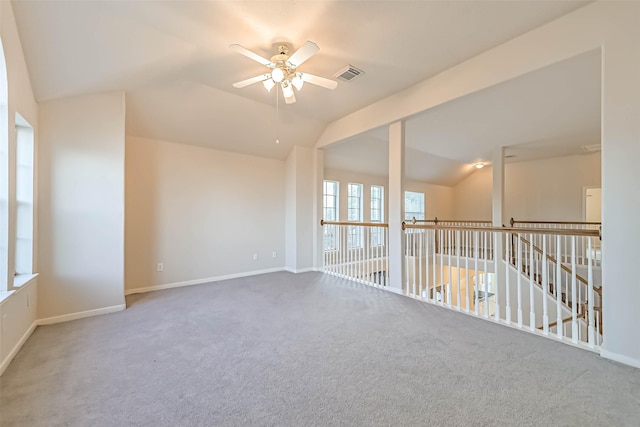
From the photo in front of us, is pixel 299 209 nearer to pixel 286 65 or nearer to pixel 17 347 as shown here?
pixel 286 65

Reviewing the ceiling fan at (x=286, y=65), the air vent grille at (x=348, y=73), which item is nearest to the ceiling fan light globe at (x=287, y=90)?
the ceiling fan at (x=286, y=65)

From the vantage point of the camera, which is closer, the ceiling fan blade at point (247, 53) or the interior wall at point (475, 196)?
the ceiling fan blade at point (247, 53)

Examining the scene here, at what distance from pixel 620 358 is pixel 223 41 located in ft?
14.2

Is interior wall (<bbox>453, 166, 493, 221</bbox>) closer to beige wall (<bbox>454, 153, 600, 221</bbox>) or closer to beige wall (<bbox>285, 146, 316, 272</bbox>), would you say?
beige wall (<bbox>454, 153, 600, 221</bbox>)

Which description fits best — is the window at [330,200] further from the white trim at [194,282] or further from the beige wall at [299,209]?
the white trim at [194,282]

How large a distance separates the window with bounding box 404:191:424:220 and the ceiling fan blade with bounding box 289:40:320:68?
6.61m

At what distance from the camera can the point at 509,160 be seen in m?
7.65

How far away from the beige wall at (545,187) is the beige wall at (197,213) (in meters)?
6.70

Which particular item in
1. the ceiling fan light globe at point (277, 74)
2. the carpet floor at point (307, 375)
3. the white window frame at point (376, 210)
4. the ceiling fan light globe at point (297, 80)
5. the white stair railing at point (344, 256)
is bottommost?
the carpet floor at point (307, 375)

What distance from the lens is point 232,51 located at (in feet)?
9.48

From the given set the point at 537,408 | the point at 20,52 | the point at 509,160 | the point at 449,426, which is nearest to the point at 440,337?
the point at 537,408

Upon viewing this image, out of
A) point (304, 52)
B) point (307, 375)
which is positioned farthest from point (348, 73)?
point (307, 375)

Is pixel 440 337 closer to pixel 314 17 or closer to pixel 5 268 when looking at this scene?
pixel 314 17

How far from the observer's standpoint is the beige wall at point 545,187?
672 centimetres
